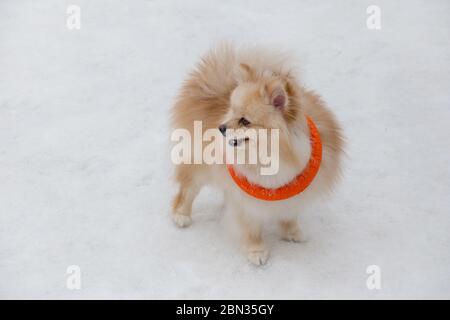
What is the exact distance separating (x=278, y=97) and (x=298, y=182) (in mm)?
539

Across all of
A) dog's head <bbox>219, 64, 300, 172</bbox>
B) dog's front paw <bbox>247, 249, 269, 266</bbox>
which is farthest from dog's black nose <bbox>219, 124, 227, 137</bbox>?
dog's front paw <bbox>247, 249, 269, 266</bbox>

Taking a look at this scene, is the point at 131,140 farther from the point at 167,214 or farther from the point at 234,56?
the point at 234,56

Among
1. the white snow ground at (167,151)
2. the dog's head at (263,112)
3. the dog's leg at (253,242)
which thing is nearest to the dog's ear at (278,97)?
the dog's head at (263,112)

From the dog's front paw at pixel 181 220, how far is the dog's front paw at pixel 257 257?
48 centimetres

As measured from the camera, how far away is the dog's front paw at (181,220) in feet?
11.2

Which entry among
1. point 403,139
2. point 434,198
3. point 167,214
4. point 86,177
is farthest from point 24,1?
point 434,198

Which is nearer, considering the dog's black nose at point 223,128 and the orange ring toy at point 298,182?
the dog's black nose at point 223,128

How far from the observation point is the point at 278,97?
8.22 ft

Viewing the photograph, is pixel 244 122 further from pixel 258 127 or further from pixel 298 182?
pixel 298 182

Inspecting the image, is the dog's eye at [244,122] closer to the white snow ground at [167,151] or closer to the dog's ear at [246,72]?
the dog's ear at [246,72]

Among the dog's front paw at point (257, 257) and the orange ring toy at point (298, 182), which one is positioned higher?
the orange ring toy at point (298, 182)

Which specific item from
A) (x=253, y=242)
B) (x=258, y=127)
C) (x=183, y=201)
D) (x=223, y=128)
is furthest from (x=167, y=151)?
(x=258, y=127)

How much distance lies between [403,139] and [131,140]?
2.09m

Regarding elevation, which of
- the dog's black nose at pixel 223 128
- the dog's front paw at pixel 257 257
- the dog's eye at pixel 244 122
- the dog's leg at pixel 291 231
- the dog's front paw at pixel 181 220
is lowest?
the dog's front paw at pixel 257 257
